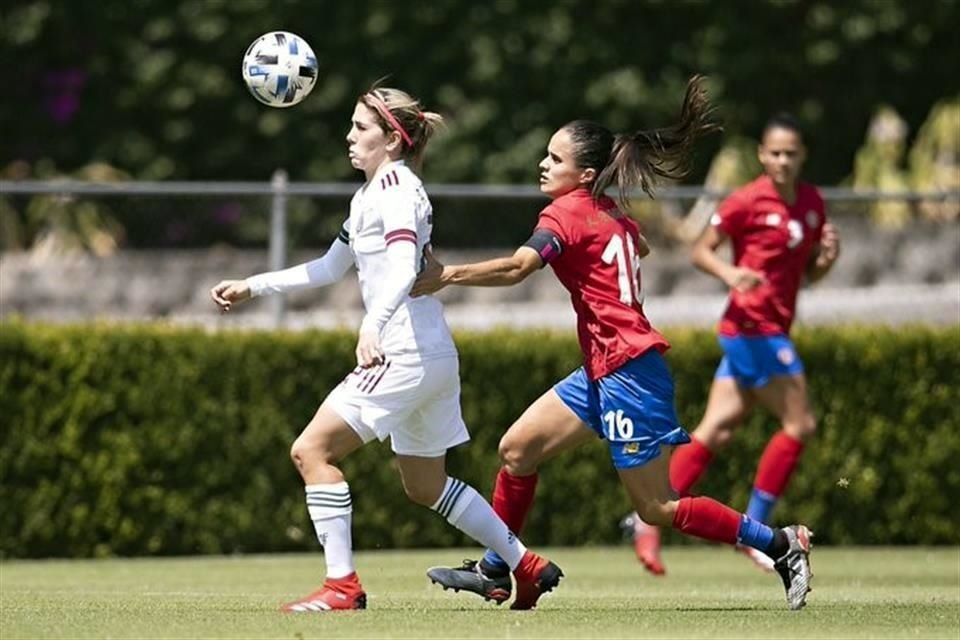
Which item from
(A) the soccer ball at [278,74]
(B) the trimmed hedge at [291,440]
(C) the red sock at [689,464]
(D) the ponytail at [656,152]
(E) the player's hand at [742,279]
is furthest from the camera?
(B) the trimmed hedge at [291,440]

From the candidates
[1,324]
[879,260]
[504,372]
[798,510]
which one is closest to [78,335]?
[1,324]

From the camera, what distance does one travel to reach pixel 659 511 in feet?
31.3

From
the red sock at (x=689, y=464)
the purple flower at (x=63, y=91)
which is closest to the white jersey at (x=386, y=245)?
the red sock at (x=689, y=464)

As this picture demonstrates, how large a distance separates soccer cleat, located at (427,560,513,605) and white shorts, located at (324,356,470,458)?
21.7 inches

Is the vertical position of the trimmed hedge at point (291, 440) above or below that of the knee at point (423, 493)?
below

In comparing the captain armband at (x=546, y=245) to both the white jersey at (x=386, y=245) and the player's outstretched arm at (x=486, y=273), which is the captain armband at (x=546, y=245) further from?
the white jersey at (x=386, y=245)

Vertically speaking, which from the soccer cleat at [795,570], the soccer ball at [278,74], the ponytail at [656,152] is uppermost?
the soccer ball at [278,74]

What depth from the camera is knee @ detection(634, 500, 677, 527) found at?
9531 mm

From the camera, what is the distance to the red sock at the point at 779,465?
13164mm

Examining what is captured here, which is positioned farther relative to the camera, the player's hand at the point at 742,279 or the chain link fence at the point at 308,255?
the chain link fence at the point at 308,255

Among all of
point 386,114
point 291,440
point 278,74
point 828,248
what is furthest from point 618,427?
point 291,440

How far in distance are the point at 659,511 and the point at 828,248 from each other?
163 inches

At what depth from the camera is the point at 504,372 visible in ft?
49.7

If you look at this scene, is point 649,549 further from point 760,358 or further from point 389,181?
point 389,181
